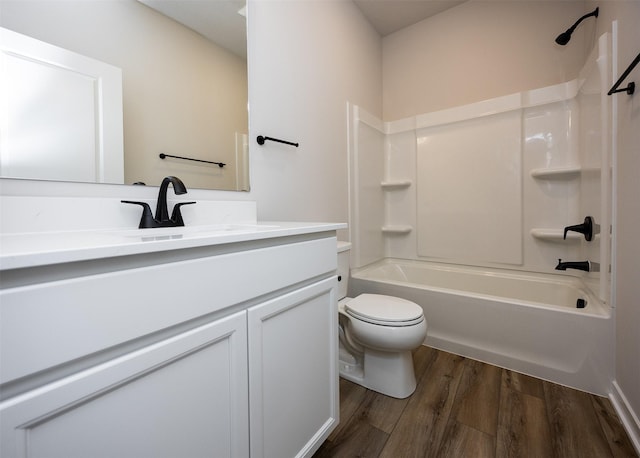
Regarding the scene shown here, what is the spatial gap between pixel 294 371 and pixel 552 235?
2.00 metres

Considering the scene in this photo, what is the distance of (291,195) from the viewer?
1609 millimetres

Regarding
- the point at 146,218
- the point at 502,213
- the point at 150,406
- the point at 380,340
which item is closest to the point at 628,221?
the point at 502,213

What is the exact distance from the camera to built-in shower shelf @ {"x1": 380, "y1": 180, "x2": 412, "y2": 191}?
2.48 meters

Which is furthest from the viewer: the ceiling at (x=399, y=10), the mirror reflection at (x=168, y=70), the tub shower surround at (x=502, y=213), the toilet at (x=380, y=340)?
the ceiling at (x=399, y=10)

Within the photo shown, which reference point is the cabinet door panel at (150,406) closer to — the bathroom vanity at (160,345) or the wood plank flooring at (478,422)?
the bathroom vanity at (160,345)

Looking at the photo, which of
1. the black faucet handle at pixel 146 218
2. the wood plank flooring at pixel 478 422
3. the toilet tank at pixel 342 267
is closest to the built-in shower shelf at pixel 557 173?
the wood plank flooring at pixel 478 422

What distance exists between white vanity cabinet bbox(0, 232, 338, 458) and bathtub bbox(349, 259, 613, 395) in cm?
117

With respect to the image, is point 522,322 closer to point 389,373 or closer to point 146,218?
point 389,373

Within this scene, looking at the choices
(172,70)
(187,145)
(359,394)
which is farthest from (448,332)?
(172,70)

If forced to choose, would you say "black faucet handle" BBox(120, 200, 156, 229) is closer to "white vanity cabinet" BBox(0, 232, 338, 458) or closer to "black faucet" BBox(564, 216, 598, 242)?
"white vanity cabinet" BBox(0, 232, 338, 458)

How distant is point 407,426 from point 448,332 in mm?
777

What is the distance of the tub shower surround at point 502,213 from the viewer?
1.41 metres

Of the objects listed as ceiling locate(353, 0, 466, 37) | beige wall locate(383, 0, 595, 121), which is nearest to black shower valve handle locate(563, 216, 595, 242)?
beige wall locate(383, 0, 595, 121)

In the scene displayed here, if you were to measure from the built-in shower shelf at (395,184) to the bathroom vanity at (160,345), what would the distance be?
69.4 inches
